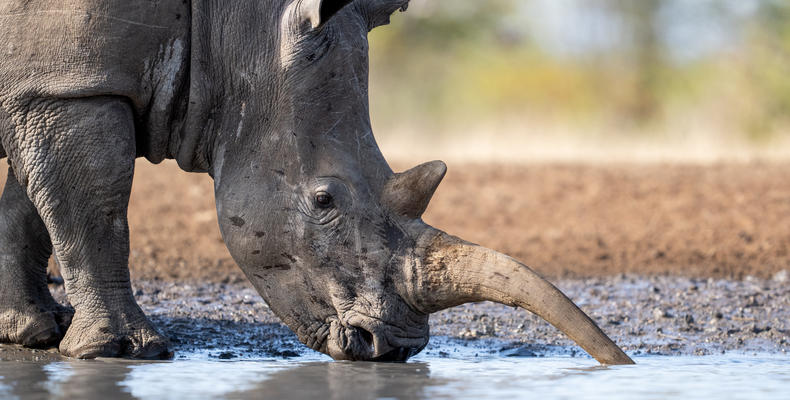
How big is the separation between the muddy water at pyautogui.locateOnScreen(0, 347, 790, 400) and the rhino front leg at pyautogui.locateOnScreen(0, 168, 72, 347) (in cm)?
38

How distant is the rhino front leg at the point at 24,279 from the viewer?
5.28 meters

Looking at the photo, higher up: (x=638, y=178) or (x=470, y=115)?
(x=470, y=115)

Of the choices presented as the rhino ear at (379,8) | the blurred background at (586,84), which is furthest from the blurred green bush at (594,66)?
the rhino ear at (379,8)

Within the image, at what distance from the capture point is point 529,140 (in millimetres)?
15688

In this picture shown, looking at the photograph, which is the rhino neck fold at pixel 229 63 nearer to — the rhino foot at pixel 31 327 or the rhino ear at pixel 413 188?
the rhino ear at pixel 413 188

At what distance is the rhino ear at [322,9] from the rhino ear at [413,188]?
0.68m

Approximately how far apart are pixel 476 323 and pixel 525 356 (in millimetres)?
836

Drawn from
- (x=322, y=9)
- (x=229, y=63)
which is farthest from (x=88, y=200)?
(x=322, y=9)

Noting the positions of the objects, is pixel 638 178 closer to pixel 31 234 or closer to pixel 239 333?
pixel 239 333

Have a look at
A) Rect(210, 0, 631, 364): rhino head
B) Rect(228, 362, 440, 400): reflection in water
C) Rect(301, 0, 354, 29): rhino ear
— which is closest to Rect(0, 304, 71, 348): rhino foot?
Rect(210, 0, 631, 364): rhino head

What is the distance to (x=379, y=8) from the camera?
5.17 m

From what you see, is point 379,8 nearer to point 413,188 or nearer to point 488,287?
point 413,188

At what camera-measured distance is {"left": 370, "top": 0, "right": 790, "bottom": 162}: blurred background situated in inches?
616

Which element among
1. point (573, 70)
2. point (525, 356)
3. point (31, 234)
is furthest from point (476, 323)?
point (573, 70)
